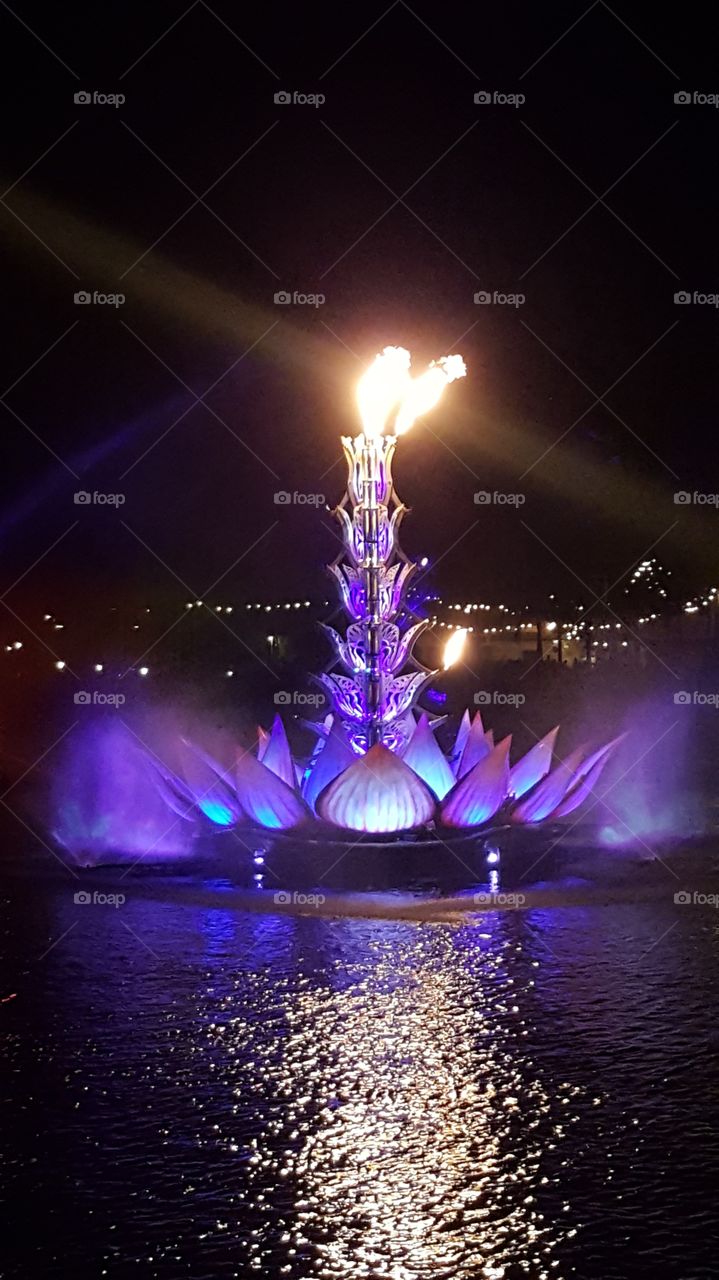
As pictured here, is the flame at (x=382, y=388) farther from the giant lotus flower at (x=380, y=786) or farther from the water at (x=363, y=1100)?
the water at (x=363, y=1100)

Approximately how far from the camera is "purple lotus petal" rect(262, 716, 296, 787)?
10898 mm

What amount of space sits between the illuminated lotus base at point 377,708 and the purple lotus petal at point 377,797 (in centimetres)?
11

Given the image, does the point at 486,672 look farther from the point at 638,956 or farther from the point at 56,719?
the point at 638,956

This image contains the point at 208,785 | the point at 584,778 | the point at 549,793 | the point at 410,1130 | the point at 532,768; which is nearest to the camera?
the point at 410,1130

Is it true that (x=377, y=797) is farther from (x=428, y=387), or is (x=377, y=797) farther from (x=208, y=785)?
(x=428, y=387)

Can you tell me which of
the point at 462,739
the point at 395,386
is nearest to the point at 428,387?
the point at 395,386

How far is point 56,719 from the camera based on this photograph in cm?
2047

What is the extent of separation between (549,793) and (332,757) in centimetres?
187

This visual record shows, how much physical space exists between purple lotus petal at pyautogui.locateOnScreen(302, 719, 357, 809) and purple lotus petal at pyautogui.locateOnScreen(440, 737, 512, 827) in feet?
3.10

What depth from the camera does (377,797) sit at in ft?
31.6

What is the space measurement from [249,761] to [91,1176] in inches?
221

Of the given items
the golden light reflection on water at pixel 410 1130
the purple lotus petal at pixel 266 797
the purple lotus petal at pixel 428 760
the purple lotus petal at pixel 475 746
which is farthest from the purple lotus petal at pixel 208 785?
the golden light reflection on water at pixel 410 1130

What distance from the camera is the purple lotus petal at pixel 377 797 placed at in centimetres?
945

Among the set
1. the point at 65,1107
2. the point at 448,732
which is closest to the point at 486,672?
the point at 448,732
